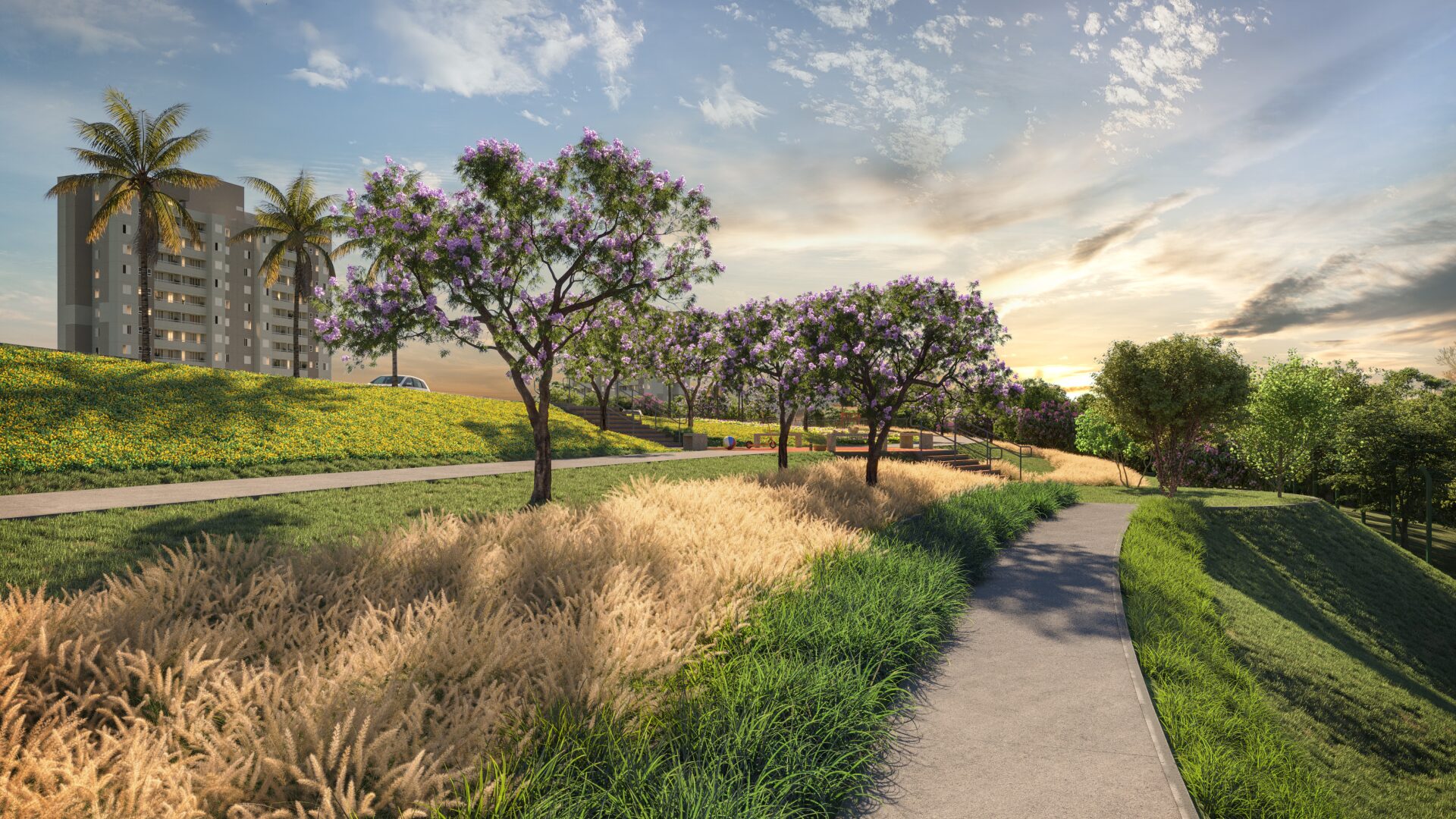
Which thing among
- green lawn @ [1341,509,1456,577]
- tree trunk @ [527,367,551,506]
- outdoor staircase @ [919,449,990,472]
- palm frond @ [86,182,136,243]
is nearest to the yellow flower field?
tree trunk @ [527,367,551,506]

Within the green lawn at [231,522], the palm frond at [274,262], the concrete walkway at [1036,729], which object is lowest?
the concrete walkway at [1036,729]

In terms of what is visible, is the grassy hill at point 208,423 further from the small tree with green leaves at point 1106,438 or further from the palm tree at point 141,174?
the small tree with green leaves at point 1106,438

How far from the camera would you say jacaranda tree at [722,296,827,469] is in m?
16.2

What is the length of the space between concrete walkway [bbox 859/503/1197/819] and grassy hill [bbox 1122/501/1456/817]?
10.8 inches

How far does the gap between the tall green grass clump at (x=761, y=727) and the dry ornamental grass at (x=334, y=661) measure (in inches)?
8.1

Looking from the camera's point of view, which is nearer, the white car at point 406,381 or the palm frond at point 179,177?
the palm frond at point 179,177

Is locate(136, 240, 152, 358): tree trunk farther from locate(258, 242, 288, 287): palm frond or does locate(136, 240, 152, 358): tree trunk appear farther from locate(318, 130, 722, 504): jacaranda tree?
locate(318, 130, 722, 504): jacaranda tree

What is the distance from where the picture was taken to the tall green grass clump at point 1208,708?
13.4 ft

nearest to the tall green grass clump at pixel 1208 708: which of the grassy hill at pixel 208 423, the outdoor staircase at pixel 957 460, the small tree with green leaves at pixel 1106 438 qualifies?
the outdoor staircase at pixel 957 460

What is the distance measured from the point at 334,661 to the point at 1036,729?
461cm

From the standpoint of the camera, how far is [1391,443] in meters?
33.3

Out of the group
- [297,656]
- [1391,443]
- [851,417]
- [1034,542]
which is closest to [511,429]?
[1034,542]

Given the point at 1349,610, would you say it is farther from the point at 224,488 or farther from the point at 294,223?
the point at 294,223

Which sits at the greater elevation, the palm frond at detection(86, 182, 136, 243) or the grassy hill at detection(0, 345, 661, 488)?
the palm frond at detection(86, 182, 136, 243)
